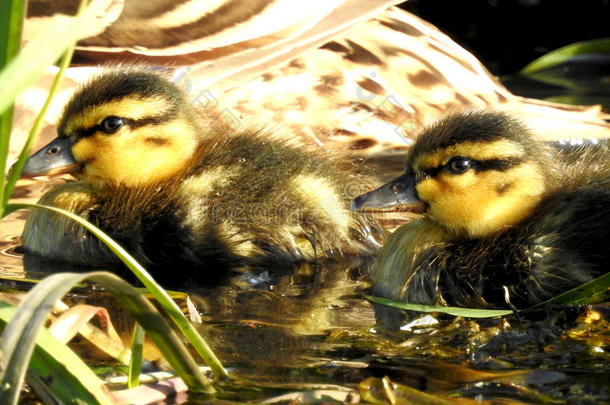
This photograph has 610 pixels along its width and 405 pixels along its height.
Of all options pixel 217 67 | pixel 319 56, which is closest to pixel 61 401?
pixel 217 67

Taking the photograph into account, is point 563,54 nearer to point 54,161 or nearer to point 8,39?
point 54,161

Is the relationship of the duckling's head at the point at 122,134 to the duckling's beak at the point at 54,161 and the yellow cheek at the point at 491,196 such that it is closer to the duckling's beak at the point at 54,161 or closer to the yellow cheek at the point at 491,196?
the duckling's beak at the point at 54,161

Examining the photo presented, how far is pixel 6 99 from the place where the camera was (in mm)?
1336

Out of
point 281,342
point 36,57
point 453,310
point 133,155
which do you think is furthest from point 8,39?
point 133,155

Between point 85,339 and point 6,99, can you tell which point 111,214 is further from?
point 6,99

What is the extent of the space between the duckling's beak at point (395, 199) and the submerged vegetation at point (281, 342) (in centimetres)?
22

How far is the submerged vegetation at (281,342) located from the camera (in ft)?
4.81

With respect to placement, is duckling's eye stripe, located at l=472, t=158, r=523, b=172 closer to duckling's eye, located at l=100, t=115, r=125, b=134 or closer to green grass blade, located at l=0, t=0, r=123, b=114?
duckling's eye, located at l=100, t=115, r=125, b=134

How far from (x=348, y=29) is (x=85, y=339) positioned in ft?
6.54

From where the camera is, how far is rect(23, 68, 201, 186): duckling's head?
288 cm

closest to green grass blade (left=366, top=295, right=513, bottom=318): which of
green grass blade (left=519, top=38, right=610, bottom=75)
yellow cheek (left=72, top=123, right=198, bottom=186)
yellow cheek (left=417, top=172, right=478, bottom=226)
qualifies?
yellow cheek (left=417, top=172, right=478, bottom=226)

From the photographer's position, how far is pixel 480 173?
2.57m

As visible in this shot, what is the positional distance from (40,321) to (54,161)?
1539mm

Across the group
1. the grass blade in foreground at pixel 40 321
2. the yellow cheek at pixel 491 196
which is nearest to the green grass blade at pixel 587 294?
the yellow cheek at pixel 491 196
